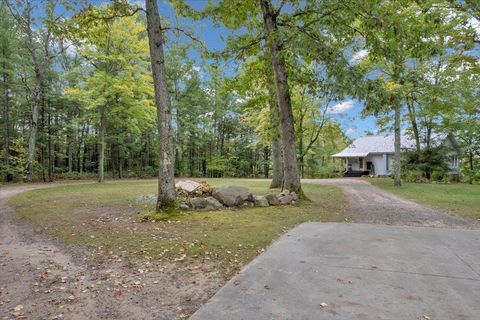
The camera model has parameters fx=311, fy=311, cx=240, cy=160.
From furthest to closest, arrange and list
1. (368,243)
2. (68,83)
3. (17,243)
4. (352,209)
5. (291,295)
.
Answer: (68,83), (352,209), (17,243), (368,243), (291,295)

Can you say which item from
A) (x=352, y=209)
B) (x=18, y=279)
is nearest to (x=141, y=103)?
(x=352, y=209)

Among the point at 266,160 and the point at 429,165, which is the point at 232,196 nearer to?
the point at 429,165

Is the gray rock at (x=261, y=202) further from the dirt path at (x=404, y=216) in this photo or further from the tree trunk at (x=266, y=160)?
the tree trunk at (x=266, y=160)

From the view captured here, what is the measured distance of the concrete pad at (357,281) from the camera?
2645 mm

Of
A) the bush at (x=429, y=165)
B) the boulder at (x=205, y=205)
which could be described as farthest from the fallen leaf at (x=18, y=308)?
the bush at (x=429, y=165)

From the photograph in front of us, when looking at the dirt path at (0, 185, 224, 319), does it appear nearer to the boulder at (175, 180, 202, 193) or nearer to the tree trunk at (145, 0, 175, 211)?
the tree trunk at (145, 0, 175, 211)

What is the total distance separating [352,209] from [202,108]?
79.1 ft

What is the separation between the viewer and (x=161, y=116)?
7227 millimetres

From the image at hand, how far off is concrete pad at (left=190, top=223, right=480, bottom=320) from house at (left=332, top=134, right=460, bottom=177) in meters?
25.3

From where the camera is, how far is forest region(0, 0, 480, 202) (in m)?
Result: 8.20

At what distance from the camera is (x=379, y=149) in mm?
30234

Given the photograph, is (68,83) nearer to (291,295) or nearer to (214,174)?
(214,174)

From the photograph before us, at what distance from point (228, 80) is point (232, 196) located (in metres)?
4.91

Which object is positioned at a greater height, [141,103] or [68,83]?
[68,83]
